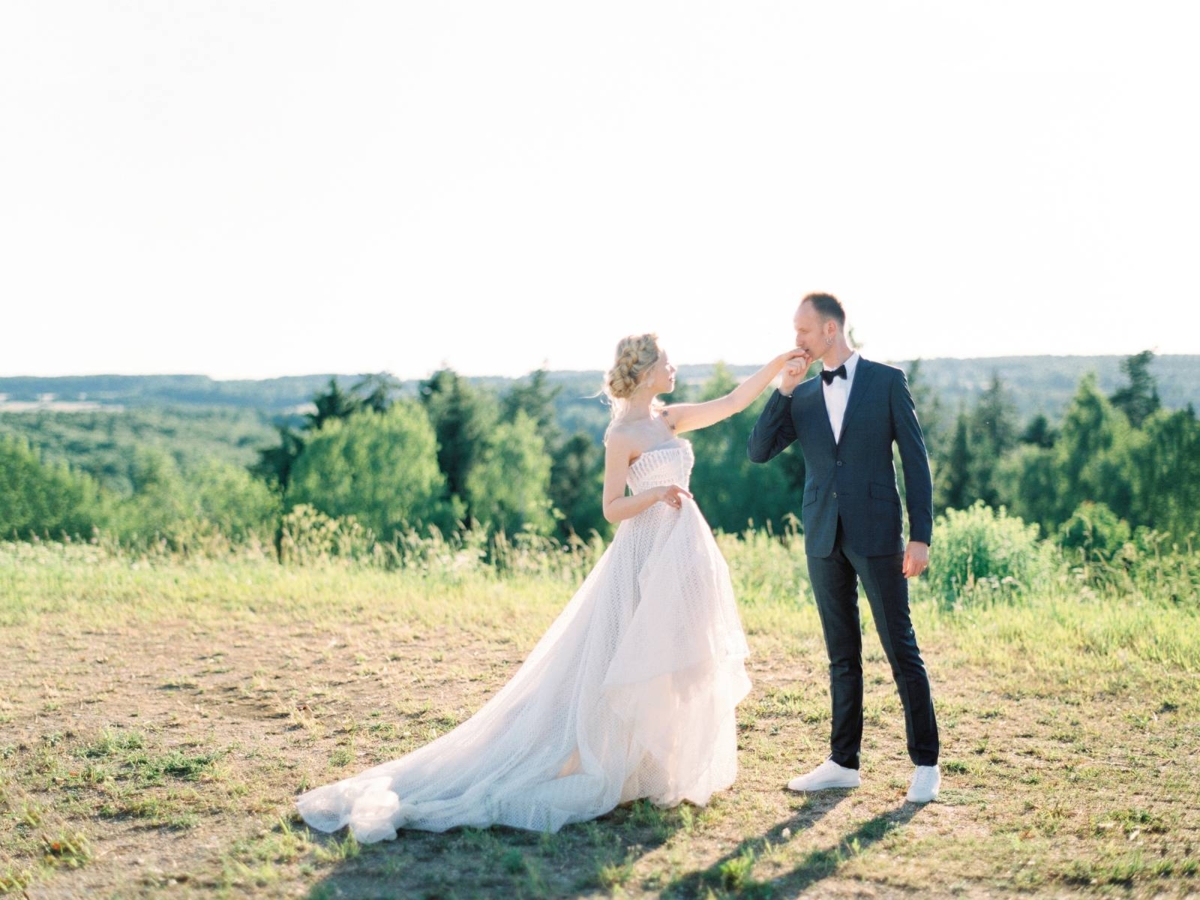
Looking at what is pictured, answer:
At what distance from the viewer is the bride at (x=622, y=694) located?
15.3ft

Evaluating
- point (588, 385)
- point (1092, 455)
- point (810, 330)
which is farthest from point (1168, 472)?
point (810, 330)

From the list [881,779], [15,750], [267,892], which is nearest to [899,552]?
[881,779]

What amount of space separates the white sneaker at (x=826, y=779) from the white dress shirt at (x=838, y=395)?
165 cm

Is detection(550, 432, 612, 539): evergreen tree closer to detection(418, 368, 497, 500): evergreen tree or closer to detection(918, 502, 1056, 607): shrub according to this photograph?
detection(418, 368, 497, 500): evergreen tree

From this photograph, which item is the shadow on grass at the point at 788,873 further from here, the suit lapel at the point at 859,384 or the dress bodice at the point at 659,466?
the suit lapel at the point at 859,384

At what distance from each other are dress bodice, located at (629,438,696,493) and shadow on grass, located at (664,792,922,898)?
5.55ft

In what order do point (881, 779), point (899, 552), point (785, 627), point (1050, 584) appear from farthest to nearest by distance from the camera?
point (1050, 584) → point (785, 627) → point (881, 779) → point (899, 552)

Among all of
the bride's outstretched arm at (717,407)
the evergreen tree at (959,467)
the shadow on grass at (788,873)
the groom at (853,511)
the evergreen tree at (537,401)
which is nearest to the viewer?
the shadow on grass at (788,873)

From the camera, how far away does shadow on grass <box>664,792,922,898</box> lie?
388 cm

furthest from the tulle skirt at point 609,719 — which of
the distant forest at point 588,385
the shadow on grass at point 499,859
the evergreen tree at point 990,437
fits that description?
the evergreen tree at point 990,437

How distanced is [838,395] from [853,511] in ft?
1.85

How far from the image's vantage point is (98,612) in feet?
31.1

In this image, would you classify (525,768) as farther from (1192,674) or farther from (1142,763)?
(1192,674)

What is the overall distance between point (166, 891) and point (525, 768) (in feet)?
5.24
